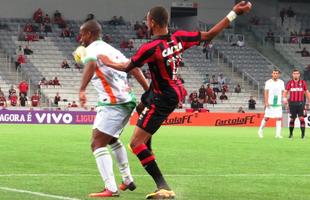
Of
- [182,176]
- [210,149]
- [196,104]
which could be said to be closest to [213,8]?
[196,104]

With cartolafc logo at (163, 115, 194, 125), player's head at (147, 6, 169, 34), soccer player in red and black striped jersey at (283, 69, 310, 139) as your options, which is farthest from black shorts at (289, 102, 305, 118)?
player's head at (147, 6, 169, 34)

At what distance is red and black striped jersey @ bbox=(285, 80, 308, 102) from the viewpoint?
29.0m

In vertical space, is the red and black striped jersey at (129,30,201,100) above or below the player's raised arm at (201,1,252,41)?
below

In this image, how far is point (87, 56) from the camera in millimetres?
10047

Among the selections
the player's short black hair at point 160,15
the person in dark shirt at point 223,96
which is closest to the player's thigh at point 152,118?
the player's short black hair at point 160,15

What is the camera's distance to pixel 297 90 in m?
29.0

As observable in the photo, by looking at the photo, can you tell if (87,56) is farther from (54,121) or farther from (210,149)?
(54,121)

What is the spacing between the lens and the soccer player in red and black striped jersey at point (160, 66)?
31.8 ft

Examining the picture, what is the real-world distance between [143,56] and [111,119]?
1033mm

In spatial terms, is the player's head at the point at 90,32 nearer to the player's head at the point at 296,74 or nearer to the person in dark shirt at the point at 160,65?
the person in dark shirt at the point at 160,65

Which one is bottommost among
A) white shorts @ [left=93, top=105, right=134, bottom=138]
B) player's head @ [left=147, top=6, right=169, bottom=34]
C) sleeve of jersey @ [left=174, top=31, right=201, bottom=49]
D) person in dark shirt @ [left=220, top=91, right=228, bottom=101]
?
person in dark shirt @ [left=220, top=91, right=228, bottom=101]

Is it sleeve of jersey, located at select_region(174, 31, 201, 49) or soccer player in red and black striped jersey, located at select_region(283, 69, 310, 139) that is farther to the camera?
soccer player in red and black striped jersey, located at select_region(283, 69, 310, 139)

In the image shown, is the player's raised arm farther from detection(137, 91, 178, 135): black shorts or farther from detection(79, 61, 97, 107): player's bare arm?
detection(79, 61, 97, 107): player's bare arm

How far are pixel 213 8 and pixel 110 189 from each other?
164 feet
